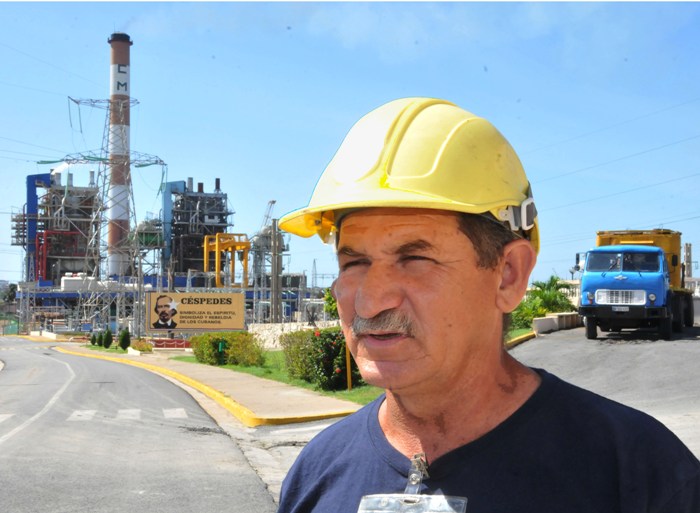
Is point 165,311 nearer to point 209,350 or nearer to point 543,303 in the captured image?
point 209,350

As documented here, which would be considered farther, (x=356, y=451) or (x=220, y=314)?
(x=220, y=314)

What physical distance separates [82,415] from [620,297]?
13.2 m

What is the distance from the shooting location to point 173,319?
4959 cm

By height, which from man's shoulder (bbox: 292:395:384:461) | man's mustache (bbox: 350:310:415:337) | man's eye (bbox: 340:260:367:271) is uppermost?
man's eye (bbox: 340:260:367:271)

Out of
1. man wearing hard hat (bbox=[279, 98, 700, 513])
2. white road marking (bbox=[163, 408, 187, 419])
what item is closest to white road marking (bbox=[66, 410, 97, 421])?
white road marking (bbox=[163, 408, 187, 419])

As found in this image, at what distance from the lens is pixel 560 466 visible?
159cm

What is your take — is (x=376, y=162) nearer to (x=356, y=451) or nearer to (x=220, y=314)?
(x=356, y=451)

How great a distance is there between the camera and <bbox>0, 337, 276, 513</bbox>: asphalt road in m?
7.43

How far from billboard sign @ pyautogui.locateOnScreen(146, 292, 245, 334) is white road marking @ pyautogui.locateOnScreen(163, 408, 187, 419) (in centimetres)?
3361

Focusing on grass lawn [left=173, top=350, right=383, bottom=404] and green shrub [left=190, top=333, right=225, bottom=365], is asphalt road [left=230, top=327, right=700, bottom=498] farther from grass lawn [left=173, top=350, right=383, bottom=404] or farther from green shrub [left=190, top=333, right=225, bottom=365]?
green shrub [left=190, top=333, right=225, bottom=365]

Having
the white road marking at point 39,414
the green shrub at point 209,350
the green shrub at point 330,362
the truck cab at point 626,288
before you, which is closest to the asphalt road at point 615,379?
the truck cab at point 626,288

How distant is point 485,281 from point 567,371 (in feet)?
52.0

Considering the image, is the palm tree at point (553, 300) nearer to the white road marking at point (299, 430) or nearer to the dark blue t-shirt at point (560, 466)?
the white road marking at point (299, 430)

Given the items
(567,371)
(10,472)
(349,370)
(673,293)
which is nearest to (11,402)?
(349,370)
